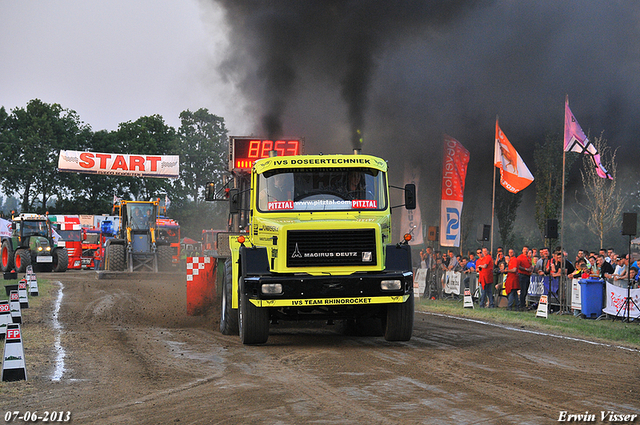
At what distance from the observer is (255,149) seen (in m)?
13.6

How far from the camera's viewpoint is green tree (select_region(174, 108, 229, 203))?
259 feet

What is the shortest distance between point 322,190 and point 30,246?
90.7 ft

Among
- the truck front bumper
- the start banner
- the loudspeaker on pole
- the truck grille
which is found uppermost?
the start banner

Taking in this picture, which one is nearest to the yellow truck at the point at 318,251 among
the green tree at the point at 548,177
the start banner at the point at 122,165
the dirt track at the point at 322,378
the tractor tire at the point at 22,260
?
the dirt track at the point at 322,378

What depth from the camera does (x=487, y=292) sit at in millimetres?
20328

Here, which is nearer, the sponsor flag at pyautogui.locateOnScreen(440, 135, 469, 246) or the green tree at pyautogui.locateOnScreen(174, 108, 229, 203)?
the sponsor flag at pyautogui.locateOnScreen(440, 135, 469, 246)

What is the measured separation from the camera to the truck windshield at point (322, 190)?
11141 mm

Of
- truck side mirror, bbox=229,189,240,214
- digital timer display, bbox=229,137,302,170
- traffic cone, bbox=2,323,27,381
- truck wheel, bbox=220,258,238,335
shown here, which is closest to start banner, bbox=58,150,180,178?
digital timer display, bbox=229,137,302,170

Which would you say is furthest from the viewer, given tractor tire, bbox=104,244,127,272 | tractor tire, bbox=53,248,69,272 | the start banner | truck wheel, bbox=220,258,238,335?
the start banner

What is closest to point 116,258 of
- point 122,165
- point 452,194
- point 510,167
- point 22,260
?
point 22,260

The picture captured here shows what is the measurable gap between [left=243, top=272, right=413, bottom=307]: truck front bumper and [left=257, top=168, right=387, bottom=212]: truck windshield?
1303mm

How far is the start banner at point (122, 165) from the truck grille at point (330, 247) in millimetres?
39367

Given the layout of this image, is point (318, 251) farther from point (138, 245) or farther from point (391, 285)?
point (138, 245)

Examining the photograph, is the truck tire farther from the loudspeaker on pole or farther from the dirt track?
the loudspeaker on pole
